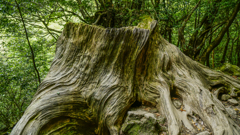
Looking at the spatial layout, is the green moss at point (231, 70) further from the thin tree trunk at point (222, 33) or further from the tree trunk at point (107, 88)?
the tree trunk at point (107, 88)

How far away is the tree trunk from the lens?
8.42ft

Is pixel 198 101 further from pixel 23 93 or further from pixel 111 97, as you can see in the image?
pixel 23 93

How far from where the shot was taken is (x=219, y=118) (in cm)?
239

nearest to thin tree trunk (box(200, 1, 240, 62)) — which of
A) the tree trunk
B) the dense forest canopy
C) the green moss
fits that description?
the dense forest canopy

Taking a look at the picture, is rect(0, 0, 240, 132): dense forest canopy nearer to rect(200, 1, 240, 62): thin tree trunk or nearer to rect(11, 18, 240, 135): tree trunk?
rect(200, 1, 240, 62): thin tree trunk

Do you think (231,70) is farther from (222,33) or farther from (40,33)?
(40,33)

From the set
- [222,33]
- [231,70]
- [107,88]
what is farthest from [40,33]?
[231,70]

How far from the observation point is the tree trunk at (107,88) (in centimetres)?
257

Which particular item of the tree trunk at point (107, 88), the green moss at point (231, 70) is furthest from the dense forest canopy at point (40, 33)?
the tree trunk at point (107, 88)

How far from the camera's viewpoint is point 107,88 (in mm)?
2879

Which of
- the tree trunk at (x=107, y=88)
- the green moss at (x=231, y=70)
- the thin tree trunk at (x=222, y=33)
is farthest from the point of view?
the thin tree trunk at (x=222, y=33)

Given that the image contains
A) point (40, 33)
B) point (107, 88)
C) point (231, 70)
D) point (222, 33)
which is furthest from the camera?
point (40, 33)

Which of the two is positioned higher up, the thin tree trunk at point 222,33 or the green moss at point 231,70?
the thin tree trunk at point 222,33

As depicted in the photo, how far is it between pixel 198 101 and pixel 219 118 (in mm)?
480
